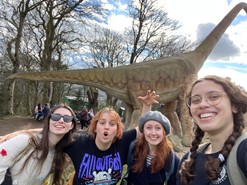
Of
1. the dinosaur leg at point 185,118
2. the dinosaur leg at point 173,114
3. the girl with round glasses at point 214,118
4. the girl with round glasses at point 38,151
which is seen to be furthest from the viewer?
the dinosaur leg at point 173,114

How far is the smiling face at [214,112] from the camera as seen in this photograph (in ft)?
5.49

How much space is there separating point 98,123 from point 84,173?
0.51 m

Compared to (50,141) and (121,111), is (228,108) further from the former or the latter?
(121,111)

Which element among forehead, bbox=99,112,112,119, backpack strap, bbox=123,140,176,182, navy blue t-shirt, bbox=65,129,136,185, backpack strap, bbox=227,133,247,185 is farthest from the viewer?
forehead, bbox=99,112,112,119

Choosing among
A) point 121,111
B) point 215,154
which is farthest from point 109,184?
point 121,111

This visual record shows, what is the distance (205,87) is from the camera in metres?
1.75

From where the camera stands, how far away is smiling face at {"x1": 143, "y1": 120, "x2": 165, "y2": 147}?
2.65 m

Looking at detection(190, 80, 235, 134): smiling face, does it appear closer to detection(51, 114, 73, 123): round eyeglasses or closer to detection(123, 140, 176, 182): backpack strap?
detection(123, 140, 176, 182): backpack strap

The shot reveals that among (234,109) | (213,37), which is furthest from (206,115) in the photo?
(213,37)

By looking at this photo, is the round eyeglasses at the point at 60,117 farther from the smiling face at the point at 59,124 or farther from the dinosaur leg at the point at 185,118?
the dinosaur leg at the point at 185,118

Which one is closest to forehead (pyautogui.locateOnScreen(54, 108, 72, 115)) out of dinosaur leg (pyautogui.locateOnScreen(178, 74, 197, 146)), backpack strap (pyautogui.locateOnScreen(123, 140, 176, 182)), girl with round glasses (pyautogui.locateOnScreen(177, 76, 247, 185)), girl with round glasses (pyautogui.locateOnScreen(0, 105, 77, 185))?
girl with round glasses (pyautogui.locateOnScreen(0, 105, 77, 185))

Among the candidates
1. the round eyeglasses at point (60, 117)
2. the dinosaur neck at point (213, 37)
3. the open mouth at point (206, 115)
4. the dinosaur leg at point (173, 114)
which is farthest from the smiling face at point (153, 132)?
the dinosaur neck at point (213, 37)

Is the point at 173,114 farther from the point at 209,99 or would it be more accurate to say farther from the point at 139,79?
the point at 209,99

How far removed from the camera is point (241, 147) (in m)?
1.48
